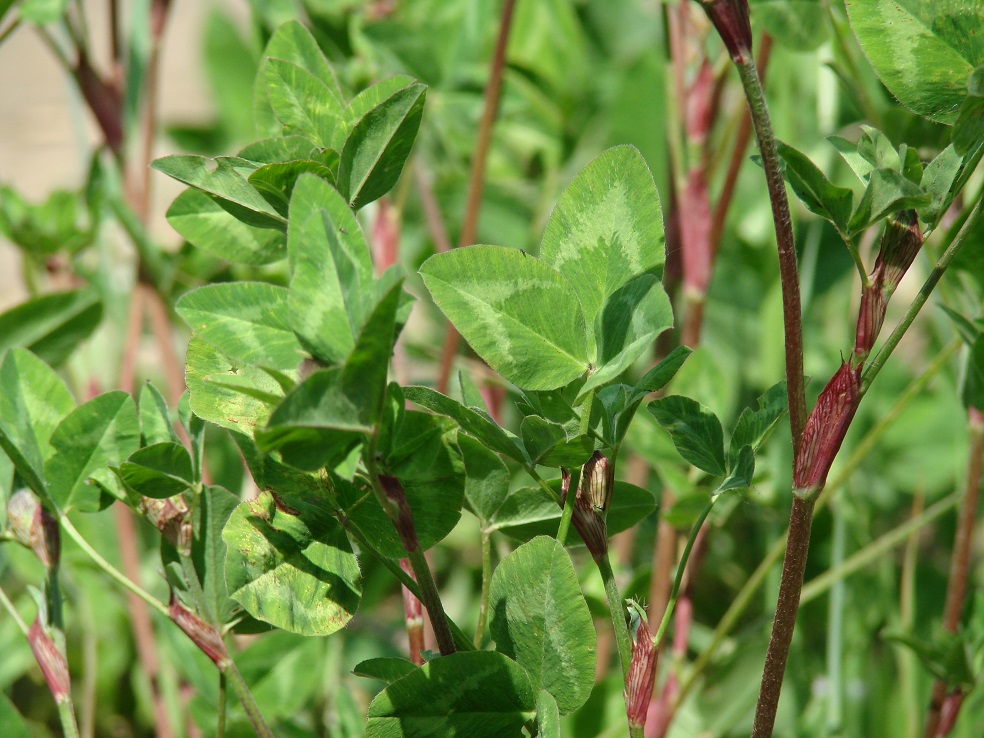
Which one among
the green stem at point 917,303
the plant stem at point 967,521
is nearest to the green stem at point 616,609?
the green stem at point 917,303

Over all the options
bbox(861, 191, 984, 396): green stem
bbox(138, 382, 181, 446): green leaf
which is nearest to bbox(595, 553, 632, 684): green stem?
bbox(861, 191, 984, 396): green stem

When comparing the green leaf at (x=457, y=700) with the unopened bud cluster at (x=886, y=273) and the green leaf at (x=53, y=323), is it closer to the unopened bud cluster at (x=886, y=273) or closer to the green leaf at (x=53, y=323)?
the unopened bud cluster at (x=886, y=273)

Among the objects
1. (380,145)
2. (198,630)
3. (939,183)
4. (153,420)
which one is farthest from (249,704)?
(939,183)

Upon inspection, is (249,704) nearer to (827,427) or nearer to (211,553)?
(211,553)

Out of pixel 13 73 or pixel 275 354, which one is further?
pixel 13 73

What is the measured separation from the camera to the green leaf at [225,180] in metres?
0.42

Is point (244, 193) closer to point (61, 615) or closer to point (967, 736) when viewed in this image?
point (61, 615)

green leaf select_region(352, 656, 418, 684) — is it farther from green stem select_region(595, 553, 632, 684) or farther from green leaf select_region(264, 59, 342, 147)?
green leaf select_region(264, 59, 342, 147)

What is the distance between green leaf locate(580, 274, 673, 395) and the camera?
386mm

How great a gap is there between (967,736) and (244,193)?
2.13 ft

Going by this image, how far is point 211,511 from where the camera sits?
496 mm

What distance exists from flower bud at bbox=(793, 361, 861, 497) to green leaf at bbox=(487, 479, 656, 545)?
106 millimetres

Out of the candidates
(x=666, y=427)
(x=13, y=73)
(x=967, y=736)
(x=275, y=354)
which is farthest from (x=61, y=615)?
(x=13, y=73)

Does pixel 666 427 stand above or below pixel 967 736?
above
